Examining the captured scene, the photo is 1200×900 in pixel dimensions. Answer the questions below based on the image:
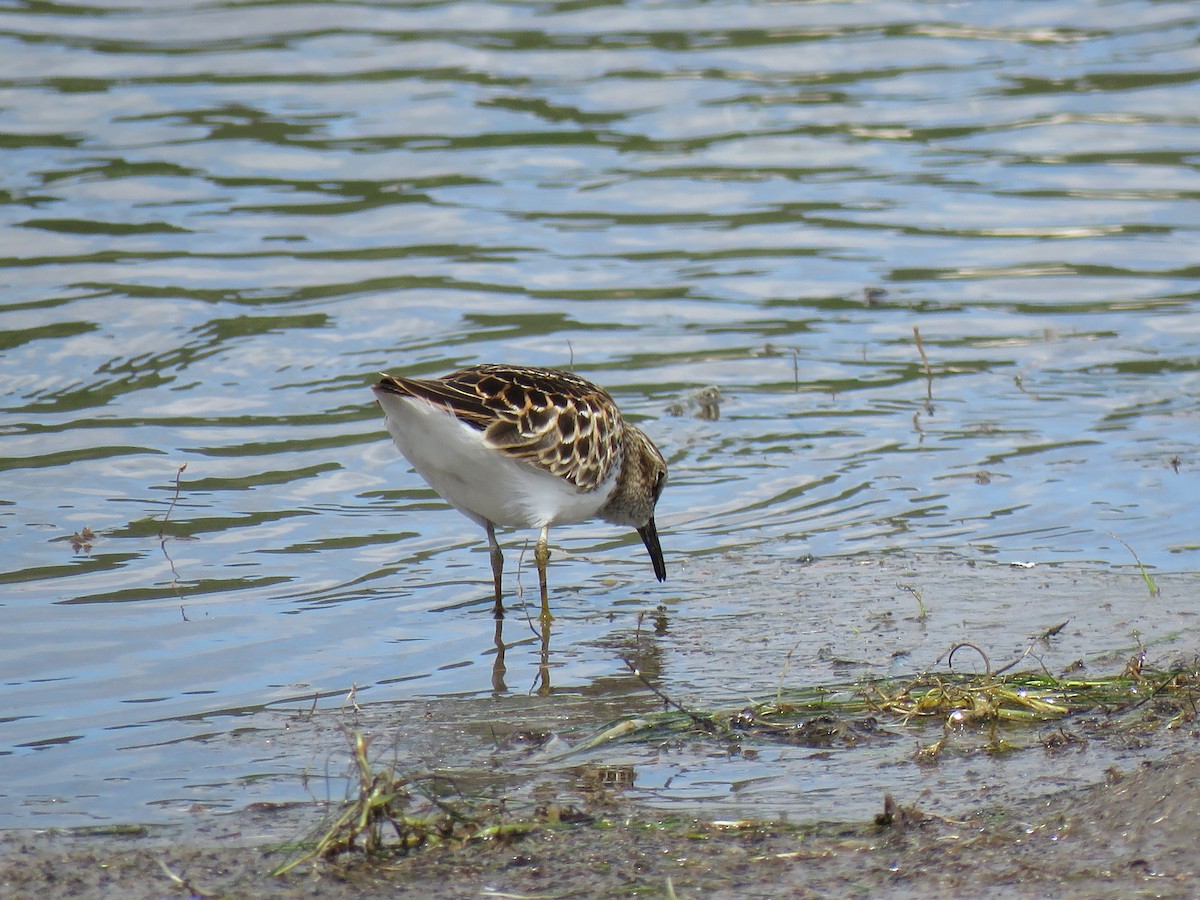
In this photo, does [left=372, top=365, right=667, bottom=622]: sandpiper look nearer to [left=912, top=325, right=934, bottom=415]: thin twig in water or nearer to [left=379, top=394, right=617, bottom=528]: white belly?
[left=379, top=394, right=617, bottom=528]: white belly

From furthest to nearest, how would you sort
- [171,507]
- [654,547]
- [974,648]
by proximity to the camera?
1. [171,507]
2. [654,547]
3. [974,648]

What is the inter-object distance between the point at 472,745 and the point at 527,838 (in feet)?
3.68

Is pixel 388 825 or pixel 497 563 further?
pixel 497 563

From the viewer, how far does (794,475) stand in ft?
30.3

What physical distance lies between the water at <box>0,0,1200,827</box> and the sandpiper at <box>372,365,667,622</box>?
1.36 feet

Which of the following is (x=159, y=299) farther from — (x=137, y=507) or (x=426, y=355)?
(x=137, y=507)

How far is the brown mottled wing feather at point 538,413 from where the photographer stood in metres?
6.84

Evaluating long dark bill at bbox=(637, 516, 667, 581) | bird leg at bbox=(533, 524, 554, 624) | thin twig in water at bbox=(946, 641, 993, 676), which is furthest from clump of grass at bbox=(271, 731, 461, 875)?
long dark bill at bbox=(637, 516, 667, 581)

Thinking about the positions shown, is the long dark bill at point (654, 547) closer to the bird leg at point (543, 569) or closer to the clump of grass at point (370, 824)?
the bird leg at point (543, 569)

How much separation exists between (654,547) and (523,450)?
48.3 inches

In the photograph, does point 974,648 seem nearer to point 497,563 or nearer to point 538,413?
point 538,413

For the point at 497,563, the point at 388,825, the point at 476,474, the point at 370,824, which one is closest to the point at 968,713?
the point at 388,825

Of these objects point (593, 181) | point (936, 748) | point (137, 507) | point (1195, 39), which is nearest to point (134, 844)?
point (936, 748)

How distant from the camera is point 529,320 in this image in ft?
37.5
